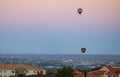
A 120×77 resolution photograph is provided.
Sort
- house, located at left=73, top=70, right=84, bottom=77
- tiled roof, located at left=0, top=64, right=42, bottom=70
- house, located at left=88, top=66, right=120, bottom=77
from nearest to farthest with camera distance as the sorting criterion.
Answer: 1. house, located at left=73, top=70, right=84, bottom=77
2. tiled roof, located at left=0, top=64, right=42, bottom=70
3. house, located at left=88, top=66, right=120, bottom=77

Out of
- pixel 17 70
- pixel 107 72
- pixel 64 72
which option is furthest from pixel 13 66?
pixel 107 72

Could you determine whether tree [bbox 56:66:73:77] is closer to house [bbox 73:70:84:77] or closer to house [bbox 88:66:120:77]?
house [bbox 73:70:84:77]

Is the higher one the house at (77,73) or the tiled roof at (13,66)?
the tiled roof at (13,66)

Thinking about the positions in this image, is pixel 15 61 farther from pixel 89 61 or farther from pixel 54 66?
pixel 89 61

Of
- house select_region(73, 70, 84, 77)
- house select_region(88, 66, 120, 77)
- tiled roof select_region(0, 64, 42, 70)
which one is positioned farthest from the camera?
house select_region(88, 66, 120, 77)

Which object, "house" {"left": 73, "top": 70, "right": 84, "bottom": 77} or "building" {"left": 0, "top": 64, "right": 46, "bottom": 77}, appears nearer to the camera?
"house" {"left": 73, "top": 70, "right": 84, "bottom": 77}

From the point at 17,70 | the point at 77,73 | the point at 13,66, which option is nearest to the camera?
the point at 77,73

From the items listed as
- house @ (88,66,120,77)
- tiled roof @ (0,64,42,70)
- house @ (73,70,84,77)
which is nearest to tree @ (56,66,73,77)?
house @ (73,70,84,77)

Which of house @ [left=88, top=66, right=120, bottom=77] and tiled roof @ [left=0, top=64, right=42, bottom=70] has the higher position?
tiled roof @ [left=0, top=64, right=42, bottom=70]

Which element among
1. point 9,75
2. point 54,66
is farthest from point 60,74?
point 9,75

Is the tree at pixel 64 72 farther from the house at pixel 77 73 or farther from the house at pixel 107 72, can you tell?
the house at pixel 107 72

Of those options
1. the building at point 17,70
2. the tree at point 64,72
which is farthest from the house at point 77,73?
the building at point 17,70

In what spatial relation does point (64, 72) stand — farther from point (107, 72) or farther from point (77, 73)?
point (107, 72)
